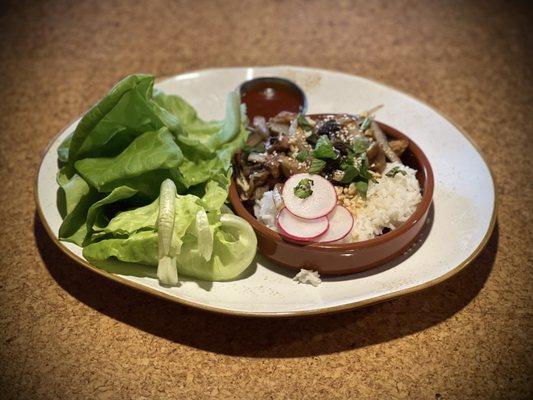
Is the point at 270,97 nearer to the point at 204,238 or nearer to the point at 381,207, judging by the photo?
the point at 381,207

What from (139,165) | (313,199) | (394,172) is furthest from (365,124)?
(139,165)

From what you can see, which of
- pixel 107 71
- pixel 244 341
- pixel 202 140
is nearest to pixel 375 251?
pixel 244 341

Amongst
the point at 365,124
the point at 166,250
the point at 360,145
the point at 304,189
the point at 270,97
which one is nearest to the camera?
the point at 166,250

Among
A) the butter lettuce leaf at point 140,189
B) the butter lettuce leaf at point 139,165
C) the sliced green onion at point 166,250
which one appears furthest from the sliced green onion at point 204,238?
the butter lettuce leaf at point 139,165

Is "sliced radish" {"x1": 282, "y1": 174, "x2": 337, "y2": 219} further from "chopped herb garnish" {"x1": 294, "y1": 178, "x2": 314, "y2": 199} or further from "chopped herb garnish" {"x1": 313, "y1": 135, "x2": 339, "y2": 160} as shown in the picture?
"chopped herb garnish" {"x1": 313, "y1": 135, "x2": 339, "y2": 160}

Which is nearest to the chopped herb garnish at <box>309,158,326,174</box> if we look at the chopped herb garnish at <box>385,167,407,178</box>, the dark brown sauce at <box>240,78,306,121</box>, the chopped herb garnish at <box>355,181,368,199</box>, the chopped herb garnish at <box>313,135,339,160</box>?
the chopped herb garnish at <box>313,135,339,160</box>

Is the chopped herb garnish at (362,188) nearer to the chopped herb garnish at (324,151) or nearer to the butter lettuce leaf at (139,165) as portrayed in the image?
the chopped herb garnish at (324,151)
